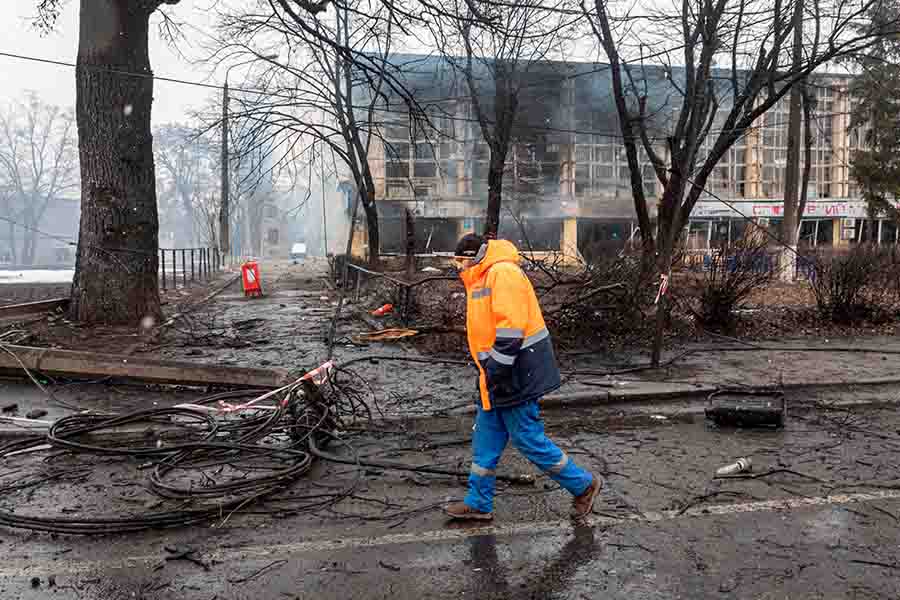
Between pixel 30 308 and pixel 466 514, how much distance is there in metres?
9.62

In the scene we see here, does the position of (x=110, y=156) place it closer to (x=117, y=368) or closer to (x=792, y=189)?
(x=117, y=368)

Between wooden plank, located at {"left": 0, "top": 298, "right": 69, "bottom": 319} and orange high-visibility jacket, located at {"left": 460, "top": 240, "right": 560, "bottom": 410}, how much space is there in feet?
30.5

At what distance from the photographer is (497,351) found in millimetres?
4066

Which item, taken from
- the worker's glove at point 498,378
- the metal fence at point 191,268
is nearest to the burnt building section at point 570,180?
the metal fence at point 191,268

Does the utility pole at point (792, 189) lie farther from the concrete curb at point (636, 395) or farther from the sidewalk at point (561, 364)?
the concrete curb at point (636, 395)

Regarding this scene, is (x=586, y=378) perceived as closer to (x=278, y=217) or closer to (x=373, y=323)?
(x=373, y=323)

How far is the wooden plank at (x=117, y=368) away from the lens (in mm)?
7348

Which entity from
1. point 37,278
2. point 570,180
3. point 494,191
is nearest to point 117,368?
point 494,191

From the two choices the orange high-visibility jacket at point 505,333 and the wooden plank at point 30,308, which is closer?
the orange high-visibility jacket at point 505,333

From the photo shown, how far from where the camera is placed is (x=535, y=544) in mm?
3920

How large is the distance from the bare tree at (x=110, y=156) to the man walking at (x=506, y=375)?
339 inches

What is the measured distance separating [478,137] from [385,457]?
120 feet

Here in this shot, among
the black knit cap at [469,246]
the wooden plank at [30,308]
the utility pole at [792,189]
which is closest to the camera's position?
the black knit cap at [469,246]

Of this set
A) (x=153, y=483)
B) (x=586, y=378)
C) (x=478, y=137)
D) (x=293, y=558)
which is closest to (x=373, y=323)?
(x=586, y=378)
